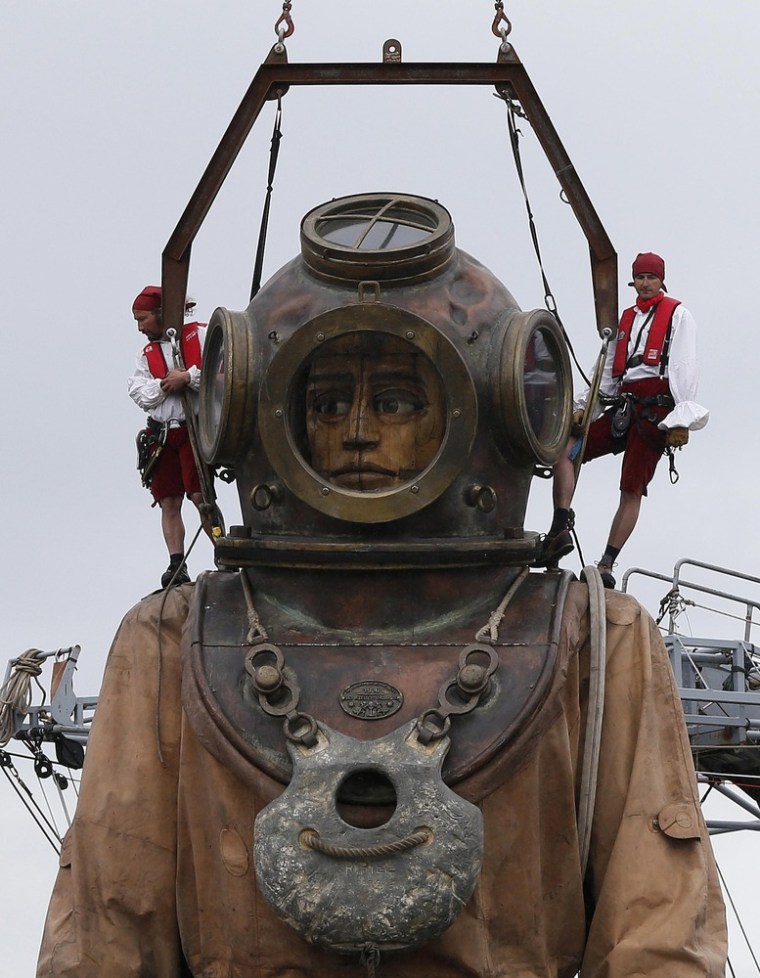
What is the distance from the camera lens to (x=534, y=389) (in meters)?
9.46

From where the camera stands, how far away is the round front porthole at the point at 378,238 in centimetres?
938

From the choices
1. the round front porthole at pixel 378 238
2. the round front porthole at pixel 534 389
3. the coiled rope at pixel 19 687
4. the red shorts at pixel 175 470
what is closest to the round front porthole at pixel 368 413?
the round front porthole at pixel 534 389

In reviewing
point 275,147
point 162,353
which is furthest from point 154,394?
point 275,147

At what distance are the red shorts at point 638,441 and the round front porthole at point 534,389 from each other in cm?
474

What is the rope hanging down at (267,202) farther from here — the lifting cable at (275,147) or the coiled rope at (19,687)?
the coiled rope at (19,687)

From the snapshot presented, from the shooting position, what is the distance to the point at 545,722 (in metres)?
9.00

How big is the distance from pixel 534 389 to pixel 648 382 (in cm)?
507

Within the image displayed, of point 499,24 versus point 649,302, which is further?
point 649,302

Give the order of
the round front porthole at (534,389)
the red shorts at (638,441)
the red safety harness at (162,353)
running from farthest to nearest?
1. the red shorts at (638,441)
2. the red safety harness at (162,353)
3. the round front porthole at (534,389)

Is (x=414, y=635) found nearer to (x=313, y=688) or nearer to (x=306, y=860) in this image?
(x=313, y=688)

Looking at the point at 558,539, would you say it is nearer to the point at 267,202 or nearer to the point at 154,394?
the point at 267,202

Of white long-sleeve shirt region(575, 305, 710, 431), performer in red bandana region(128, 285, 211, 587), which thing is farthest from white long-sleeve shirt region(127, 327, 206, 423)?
white long-sleeve shirt region(575, 305, 710, 431)

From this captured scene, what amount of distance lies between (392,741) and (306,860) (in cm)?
49

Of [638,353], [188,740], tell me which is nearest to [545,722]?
[188,740]
